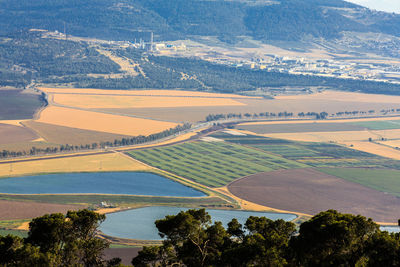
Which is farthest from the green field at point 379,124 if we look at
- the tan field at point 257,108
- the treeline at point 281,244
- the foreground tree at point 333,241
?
the foreground tree at point 333,241

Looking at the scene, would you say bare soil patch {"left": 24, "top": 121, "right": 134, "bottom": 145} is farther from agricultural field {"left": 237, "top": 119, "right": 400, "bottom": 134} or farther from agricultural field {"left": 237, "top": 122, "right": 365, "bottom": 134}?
agricultural field {"left": 237, "top": 119, "right": 400, "bottom": 134}

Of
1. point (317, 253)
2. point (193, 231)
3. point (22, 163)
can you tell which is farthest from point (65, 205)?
point (317, 253)

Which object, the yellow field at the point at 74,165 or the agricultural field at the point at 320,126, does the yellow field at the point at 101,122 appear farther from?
the yellow field at the point at 74,165

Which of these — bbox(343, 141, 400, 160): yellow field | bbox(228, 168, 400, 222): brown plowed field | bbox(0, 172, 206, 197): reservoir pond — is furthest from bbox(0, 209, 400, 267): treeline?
bbox(343, 141, 400, 160): yellow field

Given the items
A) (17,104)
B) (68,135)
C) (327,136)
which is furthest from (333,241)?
(17,104)

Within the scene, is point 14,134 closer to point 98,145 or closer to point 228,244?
point 98,145

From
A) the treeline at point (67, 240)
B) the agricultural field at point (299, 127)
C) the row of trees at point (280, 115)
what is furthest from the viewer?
the row of trees at point (280, 115)
